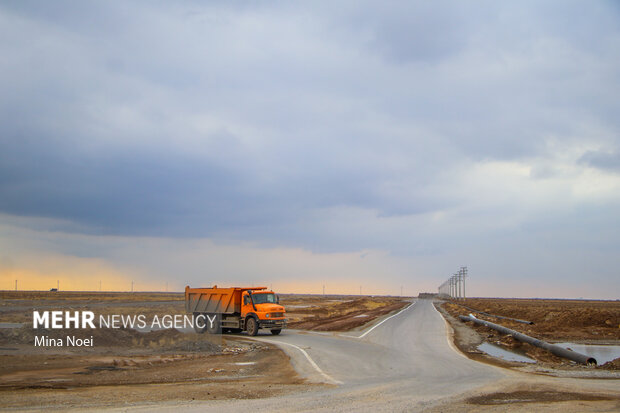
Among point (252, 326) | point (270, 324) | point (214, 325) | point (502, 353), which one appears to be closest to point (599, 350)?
point (502, 353)

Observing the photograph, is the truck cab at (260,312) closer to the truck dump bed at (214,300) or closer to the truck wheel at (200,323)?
the truck dump bed at (214,300)

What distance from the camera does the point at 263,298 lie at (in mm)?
32125

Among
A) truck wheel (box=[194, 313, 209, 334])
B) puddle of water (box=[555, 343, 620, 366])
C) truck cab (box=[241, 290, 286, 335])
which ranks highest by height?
truck cab (box=[241, 290, 286, 335])

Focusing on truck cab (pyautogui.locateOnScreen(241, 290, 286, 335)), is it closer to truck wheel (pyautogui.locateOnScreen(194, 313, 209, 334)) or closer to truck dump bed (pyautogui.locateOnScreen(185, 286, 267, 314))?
truck dump bed (pyautogui.locateOnScreen(185, 286, 267, 314))

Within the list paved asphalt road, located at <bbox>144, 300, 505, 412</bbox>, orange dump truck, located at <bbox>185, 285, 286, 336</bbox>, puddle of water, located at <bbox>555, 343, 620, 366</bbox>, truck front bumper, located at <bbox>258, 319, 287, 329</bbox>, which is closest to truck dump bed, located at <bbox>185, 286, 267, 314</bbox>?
orange dump truck, located at <bbox>185, 285, 286, 336</bbox>

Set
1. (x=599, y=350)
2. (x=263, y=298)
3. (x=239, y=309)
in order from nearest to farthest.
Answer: (x=599, y=350) < (x=263, y=298) < (x=239, y=309)

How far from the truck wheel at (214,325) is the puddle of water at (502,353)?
16.1 m

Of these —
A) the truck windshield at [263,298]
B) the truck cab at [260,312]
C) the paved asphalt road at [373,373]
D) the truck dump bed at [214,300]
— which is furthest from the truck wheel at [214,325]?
the paved asphalt road at [373,373]

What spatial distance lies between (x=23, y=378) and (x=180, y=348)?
9181 mm

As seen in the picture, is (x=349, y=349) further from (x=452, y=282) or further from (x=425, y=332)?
(x=452, y=282)

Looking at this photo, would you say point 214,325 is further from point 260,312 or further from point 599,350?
point 599,350

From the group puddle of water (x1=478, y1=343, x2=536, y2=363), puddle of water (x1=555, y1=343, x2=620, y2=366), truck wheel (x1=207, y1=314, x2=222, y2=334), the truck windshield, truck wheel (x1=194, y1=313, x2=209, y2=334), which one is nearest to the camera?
puddle of water (x1=478, y1=343, x2=536, y2=363)

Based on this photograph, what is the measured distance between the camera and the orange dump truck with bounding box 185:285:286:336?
31.5m

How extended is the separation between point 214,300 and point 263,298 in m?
3.62
